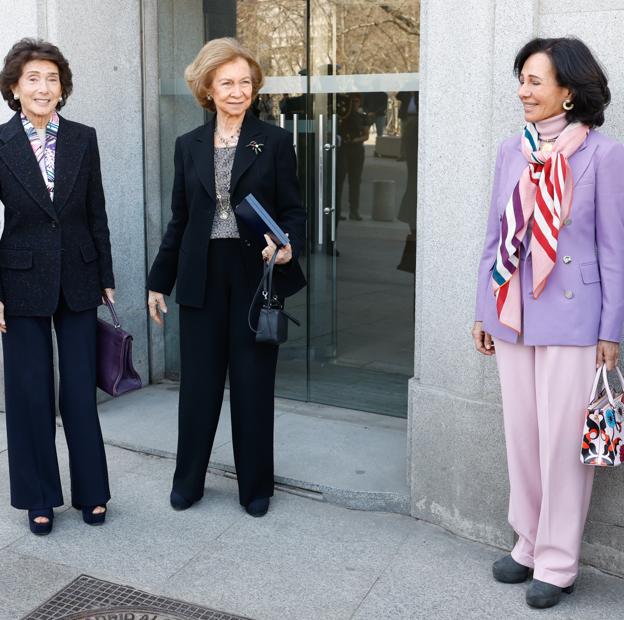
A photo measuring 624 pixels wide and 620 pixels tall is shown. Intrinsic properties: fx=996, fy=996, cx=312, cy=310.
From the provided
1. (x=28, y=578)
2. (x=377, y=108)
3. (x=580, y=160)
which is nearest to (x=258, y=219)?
Answer: (x=580, y=160)

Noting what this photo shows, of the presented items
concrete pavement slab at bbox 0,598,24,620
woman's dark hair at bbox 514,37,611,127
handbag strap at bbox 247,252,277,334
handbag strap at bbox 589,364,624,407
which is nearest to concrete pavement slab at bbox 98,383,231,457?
handbag strap at bbox 247,252,277,334

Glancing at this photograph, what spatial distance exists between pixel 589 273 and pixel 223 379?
1861 millimetres

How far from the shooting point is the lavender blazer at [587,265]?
3.49m

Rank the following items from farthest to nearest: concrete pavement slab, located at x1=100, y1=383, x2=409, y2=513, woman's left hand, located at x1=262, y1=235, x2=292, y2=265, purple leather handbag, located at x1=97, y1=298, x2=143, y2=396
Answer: concrete pavement slab, located at x1=100, y1=383, x2=409, y2=513, purple leather handbag, located at x1=97, y1=298, x2=143, y2=396, woman's left hand, located at x1=262, y1=235, x2=292, y2=265

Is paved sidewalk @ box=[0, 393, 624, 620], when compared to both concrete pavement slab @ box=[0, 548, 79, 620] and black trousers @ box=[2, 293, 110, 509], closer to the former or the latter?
concrete pavement slab @ box=[0, 548, 79, 620]

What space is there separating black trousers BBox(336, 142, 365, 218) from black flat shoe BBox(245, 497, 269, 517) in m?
2.00

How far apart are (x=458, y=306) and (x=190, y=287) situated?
1198 mm

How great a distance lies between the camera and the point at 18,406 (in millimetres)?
4438

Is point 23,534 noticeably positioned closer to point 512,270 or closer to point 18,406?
point 18,406

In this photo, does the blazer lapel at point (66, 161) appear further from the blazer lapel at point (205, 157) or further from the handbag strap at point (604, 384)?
the handbag strap at point (604, 384)

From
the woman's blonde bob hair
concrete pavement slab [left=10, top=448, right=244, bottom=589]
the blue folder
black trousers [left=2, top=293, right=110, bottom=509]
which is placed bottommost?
concrete pavement slab [left=10, top=448, right=244, bottom=589]

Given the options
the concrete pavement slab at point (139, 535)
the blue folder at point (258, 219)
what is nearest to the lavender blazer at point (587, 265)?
the blue folder at point (258, 219)

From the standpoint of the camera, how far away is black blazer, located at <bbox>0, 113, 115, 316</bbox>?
14.1 feet

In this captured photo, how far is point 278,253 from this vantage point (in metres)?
4.28
